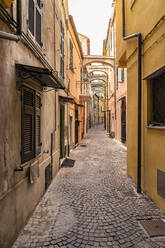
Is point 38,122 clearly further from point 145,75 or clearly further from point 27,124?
point 145,75

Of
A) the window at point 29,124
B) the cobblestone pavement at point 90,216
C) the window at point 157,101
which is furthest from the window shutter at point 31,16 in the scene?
the cobblestone pavement at point 90,216

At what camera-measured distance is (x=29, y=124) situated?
11.4 feet

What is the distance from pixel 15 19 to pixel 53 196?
414cm

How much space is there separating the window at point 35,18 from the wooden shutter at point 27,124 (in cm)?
152

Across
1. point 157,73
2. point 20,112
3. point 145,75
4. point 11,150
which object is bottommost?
point 11,150

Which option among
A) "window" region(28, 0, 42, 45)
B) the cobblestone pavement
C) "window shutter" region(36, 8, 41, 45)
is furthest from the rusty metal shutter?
the cobblestone pavement

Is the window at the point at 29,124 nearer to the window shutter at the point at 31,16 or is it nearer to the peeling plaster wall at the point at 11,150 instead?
the peeling plaster wall at the point at 11,150

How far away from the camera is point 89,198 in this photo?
4.18 meters

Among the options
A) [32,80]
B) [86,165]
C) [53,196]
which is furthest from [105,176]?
[32,80]

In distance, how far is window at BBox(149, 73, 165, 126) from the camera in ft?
12.6

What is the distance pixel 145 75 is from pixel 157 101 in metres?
0.84

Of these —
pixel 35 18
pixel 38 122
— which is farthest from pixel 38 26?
pixel 38 122

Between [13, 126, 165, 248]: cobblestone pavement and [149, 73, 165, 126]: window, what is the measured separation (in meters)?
2.08

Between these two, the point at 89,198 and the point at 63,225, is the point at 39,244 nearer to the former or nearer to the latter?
the point at 63,225
